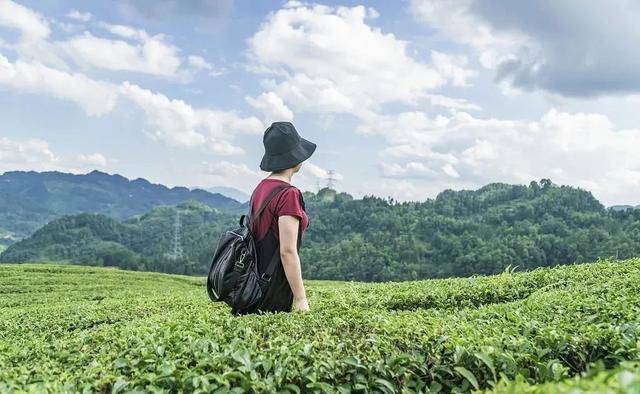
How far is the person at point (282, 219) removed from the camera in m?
5.07

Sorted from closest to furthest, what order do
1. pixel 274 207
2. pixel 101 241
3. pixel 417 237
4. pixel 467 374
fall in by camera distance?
pixel 467 374
pixel 274 207
pixel 417 237
pixel 101 241

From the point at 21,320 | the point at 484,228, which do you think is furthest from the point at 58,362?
the point at 484,228

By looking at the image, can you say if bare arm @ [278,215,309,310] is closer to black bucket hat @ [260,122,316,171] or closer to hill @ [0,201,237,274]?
black bucket hat @ [260,122,316,171]

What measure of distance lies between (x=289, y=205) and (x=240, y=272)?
0.75 meters

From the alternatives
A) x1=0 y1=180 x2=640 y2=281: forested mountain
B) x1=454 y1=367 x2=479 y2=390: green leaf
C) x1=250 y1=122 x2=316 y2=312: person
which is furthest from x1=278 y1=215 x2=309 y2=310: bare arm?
x1=0 y1=180 x2=640 y2=281: forested mountain

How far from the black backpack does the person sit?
5 centimetres

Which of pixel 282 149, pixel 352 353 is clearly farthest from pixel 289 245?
pixel 352 353

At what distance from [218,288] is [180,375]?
1.87m

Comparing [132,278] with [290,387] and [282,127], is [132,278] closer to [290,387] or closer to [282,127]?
[282,127]

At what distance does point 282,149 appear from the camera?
534 centimetres

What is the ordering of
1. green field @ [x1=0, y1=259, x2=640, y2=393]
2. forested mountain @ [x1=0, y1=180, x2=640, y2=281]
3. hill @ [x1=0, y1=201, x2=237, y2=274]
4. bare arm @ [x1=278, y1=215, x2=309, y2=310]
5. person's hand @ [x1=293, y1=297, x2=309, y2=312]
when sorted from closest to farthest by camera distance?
green field @ [x1=0, y1=259, x2=640, y2=393]
bare arm @ [x1=278, y1=215, x2=309, y2=310]
person's hand @ [x1=293, y1=297, x2=309, y2=312]
forested mountain @ [x1=0, y1=180, x2=640, y2=281]
hill @ [x1=0, y1=201, x2=237, y2=274]

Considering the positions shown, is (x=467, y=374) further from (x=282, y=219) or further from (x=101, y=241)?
(x=101, y=241)

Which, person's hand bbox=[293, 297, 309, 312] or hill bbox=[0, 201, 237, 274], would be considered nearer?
person's hand bbox=[293, 297, 309, 312]

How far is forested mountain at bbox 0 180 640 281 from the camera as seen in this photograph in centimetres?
8788
